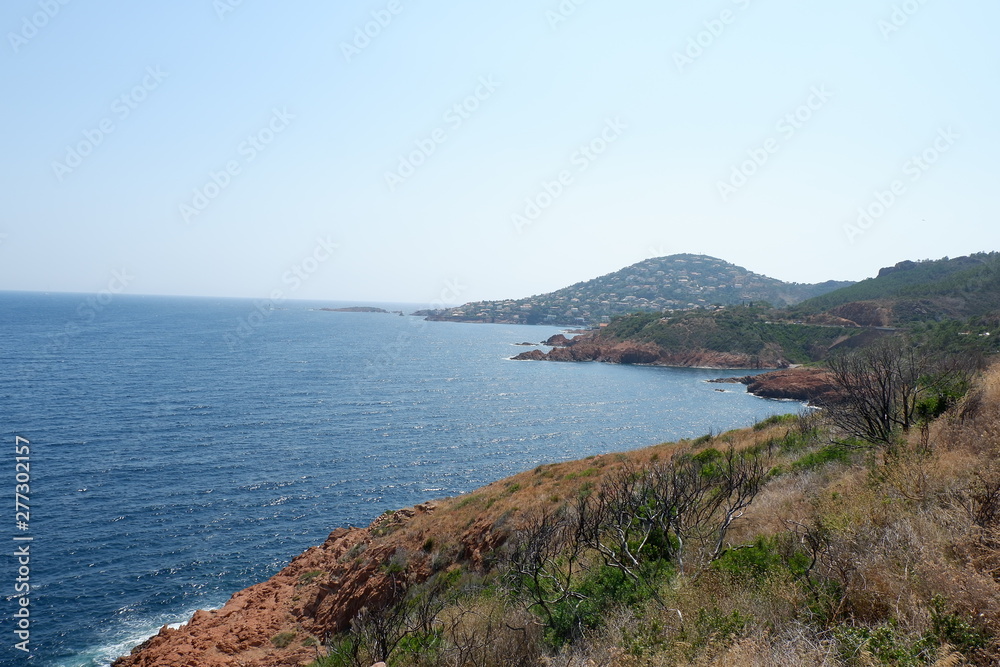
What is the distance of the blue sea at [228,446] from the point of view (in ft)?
62.3

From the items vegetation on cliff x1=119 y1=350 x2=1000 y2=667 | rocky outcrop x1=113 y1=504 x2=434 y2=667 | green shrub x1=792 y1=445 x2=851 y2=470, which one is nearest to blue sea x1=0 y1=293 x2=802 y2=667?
rocky outcrop x1=113 y1=504 x2=434 y2=667

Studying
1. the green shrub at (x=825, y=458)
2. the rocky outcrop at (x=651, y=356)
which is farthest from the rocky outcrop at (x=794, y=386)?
the green shrub at (x=825, y=458)

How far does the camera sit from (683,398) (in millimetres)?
60281

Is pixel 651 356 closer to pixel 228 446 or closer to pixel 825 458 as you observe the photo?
pixel 228 446

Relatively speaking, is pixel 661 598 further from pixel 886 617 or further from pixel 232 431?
pixel 232 431

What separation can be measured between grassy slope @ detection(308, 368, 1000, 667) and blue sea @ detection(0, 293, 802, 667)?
1323 centimetres

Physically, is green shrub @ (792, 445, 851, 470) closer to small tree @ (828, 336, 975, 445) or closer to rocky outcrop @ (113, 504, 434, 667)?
small tree @ (828, 336, 975, 445)

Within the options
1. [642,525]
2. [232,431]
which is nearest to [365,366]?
[232,431]

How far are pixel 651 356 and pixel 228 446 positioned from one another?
240ft

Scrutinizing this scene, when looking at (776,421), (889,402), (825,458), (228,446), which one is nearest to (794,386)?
(776,421)

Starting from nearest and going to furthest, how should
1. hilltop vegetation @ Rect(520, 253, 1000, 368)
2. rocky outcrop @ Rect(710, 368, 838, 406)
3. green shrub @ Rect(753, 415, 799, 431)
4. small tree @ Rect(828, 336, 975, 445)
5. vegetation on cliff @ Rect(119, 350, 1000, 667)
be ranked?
1. vegetation on cliff @ Rect(119, 350, 1000, 667)
2. small tree @ Rect(828, 336, 975, 445)
3. green shrub @ Rect(753, 415, 799, 431)
4. rocky outcrop @ Rect(710, 368, 838, 406)
5. hilltop vegetation @ Rect(520, 253, 1000, 368)

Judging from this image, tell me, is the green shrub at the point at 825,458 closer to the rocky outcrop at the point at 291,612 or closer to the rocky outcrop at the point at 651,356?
the rocky outcrop at the point at 291,612

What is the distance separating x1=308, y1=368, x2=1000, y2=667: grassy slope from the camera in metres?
4.41

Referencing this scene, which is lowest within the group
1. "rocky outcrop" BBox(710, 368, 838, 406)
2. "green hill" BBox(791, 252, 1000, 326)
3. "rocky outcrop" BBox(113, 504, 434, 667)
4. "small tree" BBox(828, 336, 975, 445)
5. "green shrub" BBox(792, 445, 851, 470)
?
"rocky outcrop" BBox(113, 504, 434, 667)
